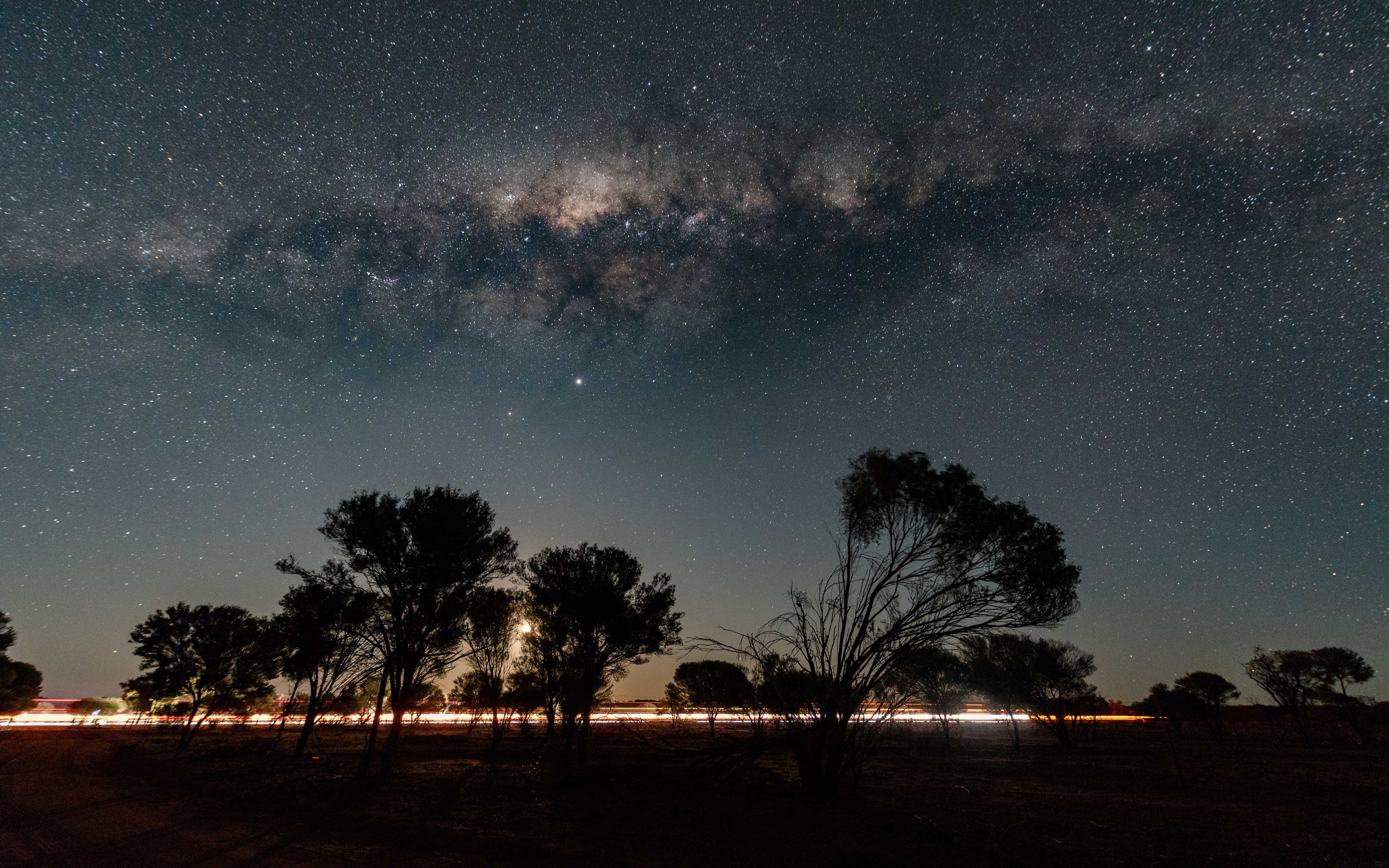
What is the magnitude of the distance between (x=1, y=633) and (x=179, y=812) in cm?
5518

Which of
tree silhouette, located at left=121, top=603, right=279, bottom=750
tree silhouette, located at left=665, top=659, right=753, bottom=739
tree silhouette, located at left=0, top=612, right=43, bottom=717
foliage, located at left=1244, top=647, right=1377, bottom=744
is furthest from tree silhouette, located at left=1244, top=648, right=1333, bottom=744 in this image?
tree silhouette, located at left=0, top=612, right=43, bottom=717

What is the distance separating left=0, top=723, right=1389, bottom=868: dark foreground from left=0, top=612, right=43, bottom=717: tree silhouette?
27537mm

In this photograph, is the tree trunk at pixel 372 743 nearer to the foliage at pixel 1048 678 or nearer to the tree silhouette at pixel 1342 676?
the foliage at pixel 1048 678

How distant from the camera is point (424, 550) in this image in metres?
25.0

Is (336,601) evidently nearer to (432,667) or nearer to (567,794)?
(432,667)

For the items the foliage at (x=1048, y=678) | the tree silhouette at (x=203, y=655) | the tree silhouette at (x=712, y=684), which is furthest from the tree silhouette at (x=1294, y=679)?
the tree silhouette at (x=203, y=655)

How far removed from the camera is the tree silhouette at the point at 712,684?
57.1 metres

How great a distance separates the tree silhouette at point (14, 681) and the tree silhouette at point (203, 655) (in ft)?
58.8

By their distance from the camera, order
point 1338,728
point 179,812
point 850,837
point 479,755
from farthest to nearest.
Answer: point 1338,728, point 479,755, point 179,812, point 850,837

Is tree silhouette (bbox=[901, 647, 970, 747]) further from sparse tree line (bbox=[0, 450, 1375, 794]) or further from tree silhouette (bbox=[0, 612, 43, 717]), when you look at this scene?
tree silhouette (bbox=[0, 612, 43, 717])

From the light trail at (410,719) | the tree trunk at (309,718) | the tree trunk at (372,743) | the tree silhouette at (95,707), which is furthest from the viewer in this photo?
the tree silhouette at (95,707)

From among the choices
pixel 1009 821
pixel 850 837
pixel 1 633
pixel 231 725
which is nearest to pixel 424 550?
pixel 850 837

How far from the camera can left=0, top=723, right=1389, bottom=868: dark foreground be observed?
11.2m

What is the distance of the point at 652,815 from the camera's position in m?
15.0
